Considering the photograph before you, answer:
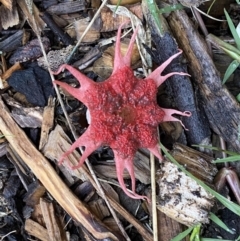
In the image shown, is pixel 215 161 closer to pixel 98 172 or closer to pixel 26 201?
pixel 98 172

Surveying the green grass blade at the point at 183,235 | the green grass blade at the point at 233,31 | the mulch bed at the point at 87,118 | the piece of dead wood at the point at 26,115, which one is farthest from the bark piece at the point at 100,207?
the green grass blade at the point at 233,31

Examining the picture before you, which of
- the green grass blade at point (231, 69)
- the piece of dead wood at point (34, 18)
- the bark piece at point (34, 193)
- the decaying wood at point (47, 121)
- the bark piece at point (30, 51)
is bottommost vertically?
the bark piece at point (34, 193)

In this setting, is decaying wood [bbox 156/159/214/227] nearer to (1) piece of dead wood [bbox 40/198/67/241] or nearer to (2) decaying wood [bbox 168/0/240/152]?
(2) decaying wood [bbox 168/0/240/152]

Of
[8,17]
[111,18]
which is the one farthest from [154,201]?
[8,17]

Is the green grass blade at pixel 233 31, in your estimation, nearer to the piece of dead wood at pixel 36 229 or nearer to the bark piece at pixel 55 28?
the bark piece at pixel 55 28

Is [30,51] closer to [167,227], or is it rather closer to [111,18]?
[111,18]

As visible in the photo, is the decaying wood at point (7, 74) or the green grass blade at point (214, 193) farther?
the decaying wood at point (7, 74)
